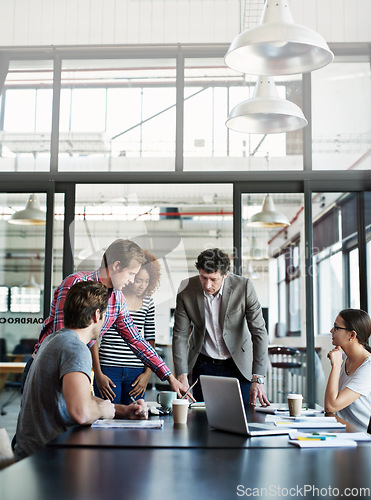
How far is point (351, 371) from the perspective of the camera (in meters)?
3.21

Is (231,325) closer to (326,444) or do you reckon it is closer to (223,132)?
(326,444)

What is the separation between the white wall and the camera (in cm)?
568

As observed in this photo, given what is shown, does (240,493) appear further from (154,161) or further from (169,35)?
(169,35)

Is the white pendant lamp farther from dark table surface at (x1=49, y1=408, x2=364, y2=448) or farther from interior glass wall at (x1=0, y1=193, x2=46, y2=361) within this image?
dark table surface at (x1=49, y1=408, x2=364, y2=448)

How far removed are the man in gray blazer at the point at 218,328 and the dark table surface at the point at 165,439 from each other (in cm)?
145

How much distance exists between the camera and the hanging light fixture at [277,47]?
267 centimetres

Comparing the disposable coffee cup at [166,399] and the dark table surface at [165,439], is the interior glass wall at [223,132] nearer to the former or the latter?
the disposable coffee cup at [166,399]

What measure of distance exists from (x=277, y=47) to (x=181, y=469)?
6.37 feet

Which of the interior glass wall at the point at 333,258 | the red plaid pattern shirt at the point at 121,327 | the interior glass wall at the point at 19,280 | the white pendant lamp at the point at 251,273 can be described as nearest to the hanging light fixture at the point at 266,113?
the red plaid pattern shirt at the point at 121,327

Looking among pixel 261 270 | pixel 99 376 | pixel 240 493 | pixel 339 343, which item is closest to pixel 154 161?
pixel 261 270

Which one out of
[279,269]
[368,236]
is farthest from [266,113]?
[279,269]

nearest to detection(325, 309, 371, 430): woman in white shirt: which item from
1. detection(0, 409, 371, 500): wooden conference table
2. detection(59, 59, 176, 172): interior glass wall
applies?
detection(0, 409, 371, 500): wooden conference table

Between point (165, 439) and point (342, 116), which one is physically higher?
point (342, 116)

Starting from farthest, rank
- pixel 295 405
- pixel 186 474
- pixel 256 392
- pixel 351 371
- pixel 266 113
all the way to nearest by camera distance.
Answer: pixel 256 392
pixel 266 113
pixel 351 371
pixel 295 405
pixel 186 474
